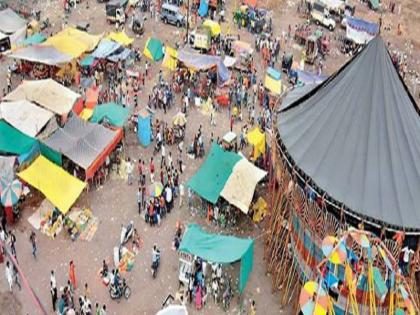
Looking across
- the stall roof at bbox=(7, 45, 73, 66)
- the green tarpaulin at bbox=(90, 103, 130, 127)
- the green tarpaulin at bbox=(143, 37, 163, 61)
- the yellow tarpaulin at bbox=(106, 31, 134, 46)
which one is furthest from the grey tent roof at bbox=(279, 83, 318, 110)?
the yellow tarpaulin at bbox=(106, 31, 134, 46)

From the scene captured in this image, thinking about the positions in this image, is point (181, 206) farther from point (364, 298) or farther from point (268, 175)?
point (364, 298)

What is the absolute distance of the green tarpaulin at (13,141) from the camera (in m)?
29.5

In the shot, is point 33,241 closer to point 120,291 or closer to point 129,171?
point 120,291

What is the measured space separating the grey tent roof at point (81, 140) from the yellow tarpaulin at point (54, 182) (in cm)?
108

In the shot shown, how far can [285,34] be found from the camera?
44.5 m

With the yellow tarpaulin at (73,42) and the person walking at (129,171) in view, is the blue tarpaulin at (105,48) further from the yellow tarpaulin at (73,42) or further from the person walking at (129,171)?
the person walking at (129,171)

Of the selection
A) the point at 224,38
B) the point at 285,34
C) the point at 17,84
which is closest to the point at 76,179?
the point at 17,84

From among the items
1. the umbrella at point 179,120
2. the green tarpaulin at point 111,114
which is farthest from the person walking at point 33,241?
the umbrella at point 179,120

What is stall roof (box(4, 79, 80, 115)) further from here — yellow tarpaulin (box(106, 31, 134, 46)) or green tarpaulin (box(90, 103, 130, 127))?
yellow tarpaulin (box(106, 31, 134, 46))

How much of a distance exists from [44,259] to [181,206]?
6309mm

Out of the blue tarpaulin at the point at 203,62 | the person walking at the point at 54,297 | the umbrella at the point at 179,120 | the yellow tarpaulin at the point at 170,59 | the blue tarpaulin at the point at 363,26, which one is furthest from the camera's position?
the blue tarpaulin at the point at 363,26

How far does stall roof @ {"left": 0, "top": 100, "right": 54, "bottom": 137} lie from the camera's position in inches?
1208

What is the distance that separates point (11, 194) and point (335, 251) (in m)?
13.6

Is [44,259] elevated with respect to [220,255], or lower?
lower
